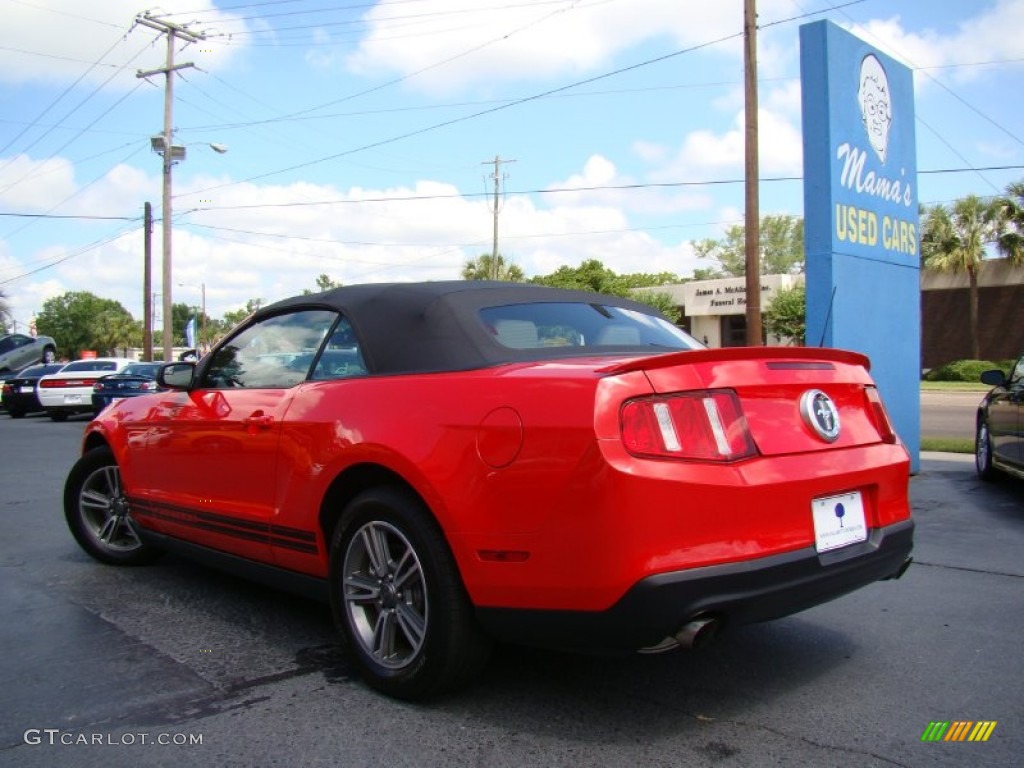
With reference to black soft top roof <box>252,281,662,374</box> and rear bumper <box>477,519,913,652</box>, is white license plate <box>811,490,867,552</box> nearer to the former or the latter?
rear bumper <box>477,519,913,652</box>

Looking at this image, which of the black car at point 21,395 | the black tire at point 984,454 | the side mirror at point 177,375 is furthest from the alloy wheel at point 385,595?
the black car at point 21,395

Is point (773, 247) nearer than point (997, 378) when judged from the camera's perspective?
No

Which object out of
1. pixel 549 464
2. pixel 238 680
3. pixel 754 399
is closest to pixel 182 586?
pixel 238 680

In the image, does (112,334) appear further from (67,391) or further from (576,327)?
(576,327)

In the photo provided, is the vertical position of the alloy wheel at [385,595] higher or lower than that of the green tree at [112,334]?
lower

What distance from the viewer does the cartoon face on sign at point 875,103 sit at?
9.19 m

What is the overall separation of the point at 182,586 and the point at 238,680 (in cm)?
163

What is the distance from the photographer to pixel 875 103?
30.9 feet

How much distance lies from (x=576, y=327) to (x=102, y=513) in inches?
134

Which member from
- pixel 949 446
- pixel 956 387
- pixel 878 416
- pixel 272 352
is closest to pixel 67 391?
pixel 949 446

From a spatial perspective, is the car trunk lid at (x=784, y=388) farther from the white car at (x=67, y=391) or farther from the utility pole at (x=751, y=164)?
the white car at (x=67, y=391)

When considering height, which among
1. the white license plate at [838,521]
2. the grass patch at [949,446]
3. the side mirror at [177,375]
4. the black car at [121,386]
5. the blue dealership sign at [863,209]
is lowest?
the grass patch at [949,446]

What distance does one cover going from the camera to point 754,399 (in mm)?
2912

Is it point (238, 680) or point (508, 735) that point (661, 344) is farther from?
point (238, 680)
